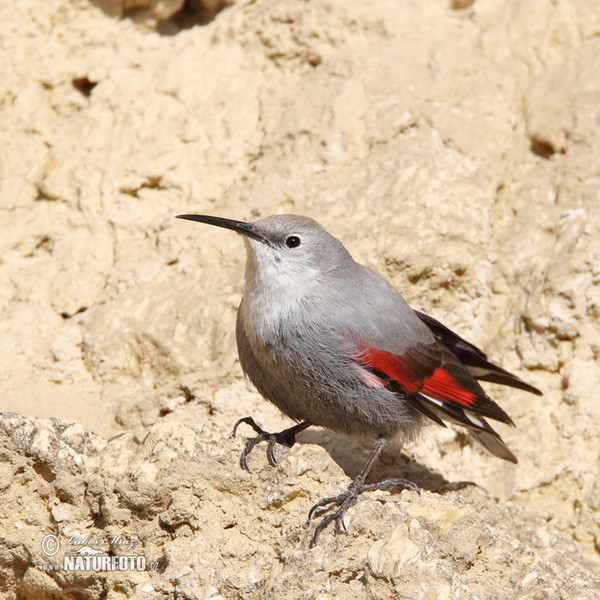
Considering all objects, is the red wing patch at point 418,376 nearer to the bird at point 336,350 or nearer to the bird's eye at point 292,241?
the bird at point 336,350

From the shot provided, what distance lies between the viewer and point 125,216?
4840mm

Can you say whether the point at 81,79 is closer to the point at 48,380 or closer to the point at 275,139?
the point at 275,139

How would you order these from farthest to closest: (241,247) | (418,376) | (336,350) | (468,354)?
(241,247)
(468,354)
(418,376)
(336,350)

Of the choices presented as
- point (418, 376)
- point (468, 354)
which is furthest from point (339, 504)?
point (468, 354)

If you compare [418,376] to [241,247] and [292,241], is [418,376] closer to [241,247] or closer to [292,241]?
[292,241]

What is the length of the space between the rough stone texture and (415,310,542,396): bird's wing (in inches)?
15.3

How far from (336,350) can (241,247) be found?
1.46m

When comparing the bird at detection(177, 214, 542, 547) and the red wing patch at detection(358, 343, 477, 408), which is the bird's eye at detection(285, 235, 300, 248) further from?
the red wing patch at detection(358, 343, 477, 408)

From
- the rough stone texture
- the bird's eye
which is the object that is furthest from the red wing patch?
the bird's eye

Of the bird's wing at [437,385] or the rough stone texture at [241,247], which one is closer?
the rough stone texture at [241,247]

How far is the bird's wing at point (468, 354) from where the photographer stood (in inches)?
160

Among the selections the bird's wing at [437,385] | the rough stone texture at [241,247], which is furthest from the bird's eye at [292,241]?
the rough stone texture at [241,247]

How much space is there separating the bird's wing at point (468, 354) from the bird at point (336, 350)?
185 mm

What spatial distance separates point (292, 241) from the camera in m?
3.70
